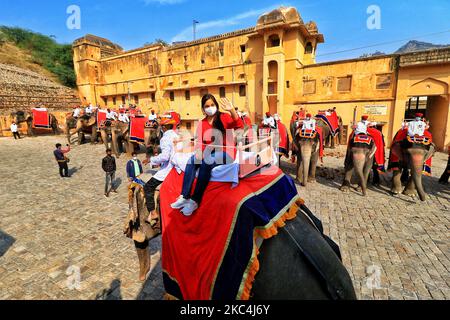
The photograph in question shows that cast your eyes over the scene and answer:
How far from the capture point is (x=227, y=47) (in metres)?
30.2

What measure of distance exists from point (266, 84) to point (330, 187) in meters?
18.6

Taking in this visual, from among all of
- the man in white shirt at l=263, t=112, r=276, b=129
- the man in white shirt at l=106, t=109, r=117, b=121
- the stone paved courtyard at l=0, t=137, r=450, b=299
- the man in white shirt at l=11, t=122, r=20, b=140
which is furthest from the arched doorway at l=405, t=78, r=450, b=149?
the man in white shirt at l=11, t=122, r=20, b=140

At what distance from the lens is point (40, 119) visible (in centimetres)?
2302

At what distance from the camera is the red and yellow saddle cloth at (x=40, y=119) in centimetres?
2275

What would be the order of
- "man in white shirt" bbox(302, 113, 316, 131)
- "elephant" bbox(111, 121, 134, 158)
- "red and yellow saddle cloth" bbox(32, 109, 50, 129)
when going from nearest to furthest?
"man in white shirt" bbox(302, 113, 316, 131) → "elephant" bbox(111, 121, 134, 158) → "red and yellow saddle cloth" bbox(32, 109, 50, 129)

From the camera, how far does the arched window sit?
85.5 ft

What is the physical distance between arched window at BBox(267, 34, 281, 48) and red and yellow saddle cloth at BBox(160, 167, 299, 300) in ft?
86.6

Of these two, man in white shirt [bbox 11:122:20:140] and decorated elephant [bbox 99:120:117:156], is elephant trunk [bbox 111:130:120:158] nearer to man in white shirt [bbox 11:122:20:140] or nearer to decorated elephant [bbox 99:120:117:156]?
decorated elephant [bbox 99:120:117:156]

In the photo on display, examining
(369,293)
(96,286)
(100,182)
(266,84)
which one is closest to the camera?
(369,293)

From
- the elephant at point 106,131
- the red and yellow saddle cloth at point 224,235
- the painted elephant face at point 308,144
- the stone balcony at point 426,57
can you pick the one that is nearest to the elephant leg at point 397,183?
the painted elephant face at point 308,144

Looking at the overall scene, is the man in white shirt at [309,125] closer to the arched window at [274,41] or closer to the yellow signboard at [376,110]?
the yellow signboard at [376,110]

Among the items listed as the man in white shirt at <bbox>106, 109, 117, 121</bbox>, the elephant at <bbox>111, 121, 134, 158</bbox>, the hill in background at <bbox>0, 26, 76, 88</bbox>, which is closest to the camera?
the elephant at <bbox>111, 121, 134, 158</bbox>
